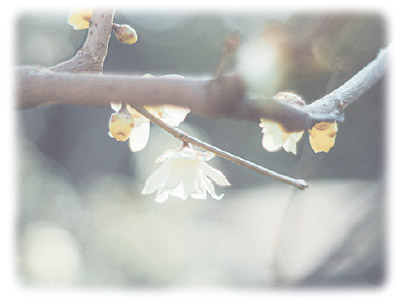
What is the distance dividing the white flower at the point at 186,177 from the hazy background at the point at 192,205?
0.19 metres

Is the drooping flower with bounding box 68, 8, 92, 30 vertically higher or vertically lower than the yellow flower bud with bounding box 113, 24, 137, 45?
higher

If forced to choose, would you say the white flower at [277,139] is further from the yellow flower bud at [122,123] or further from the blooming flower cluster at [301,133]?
the yellow flower bud at [122,123]

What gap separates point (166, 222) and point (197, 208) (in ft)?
1.17

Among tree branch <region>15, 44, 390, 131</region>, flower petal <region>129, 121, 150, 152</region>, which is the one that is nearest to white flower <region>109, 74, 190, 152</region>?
flower petal <region>129, 121, 150, 152</region>

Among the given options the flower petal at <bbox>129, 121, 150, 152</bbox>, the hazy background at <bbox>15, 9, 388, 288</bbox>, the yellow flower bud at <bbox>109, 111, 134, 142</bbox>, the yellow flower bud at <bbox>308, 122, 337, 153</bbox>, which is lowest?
the yellow flower bud at <bbox>308, 122, 337, 153</bbox>

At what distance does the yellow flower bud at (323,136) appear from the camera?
0.41m

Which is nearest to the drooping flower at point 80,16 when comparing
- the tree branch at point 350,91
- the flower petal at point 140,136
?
the flower petal at point 140,136

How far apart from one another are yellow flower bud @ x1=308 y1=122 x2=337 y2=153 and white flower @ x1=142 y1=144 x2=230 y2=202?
13 cm

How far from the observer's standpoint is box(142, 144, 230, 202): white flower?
0.52 metres

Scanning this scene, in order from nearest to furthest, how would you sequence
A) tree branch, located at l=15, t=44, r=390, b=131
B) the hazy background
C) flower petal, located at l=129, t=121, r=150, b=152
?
1. tree branch, located at l=15, t=44, r=390, b=131
2. flower petal, located at l=129, t=121, r=150, b=152
3. the hazy background

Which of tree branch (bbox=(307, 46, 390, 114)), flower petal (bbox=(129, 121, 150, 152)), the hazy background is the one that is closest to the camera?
tree branch (bbox=(307, 46, 390, 114))

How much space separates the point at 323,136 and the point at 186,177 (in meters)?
0.18

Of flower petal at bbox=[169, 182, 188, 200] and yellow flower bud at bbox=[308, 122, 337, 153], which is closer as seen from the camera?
yellow flower bud at bbox=[308, 122, 337, 153]

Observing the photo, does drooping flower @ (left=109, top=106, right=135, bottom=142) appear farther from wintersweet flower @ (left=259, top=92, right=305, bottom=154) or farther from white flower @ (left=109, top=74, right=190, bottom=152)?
wintersweet flower @ (left=259, top=92, right=305, bottom=154)
